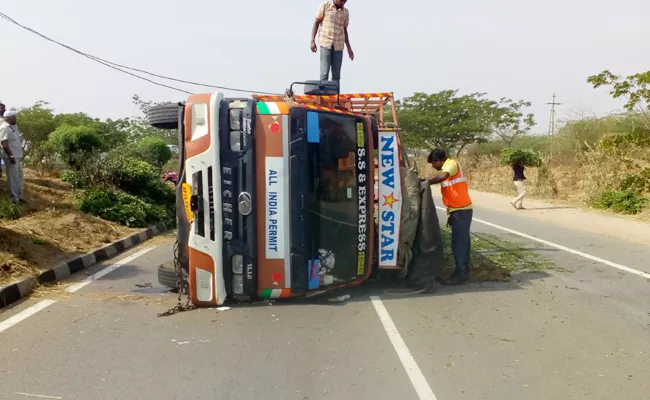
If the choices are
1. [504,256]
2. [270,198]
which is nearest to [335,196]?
[270,198]

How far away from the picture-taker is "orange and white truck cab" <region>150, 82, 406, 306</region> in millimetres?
5602

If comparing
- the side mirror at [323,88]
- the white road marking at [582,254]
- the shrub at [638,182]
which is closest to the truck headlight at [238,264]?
the side mirror at [323,88]

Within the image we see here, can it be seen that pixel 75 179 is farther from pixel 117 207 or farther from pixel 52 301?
pixel 52 301

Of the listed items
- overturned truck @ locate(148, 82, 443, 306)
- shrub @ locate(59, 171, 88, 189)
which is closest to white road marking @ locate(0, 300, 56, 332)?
overturned truck @ locate(148, 82, 443, 306)

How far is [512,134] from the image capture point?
1575 inches

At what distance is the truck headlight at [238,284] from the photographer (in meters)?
5.76

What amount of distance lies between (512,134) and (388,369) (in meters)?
38.2

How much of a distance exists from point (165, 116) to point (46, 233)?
354 cm

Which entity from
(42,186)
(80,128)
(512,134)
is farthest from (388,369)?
(512,134)

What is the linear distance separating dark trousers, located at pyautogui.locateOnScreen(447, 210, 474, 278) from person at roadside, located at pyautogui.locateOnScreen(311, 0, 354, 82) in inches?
111

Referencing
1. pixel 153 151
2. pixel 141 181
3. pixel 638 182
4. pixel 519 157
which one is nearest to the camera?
pixel 141 181

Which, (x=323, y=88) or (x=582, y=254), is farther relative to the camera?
(x=582, y=254)

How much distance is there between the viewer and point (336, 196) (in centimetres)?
593

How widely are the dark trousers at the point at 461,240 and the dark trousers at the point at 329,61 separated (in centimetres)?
295
